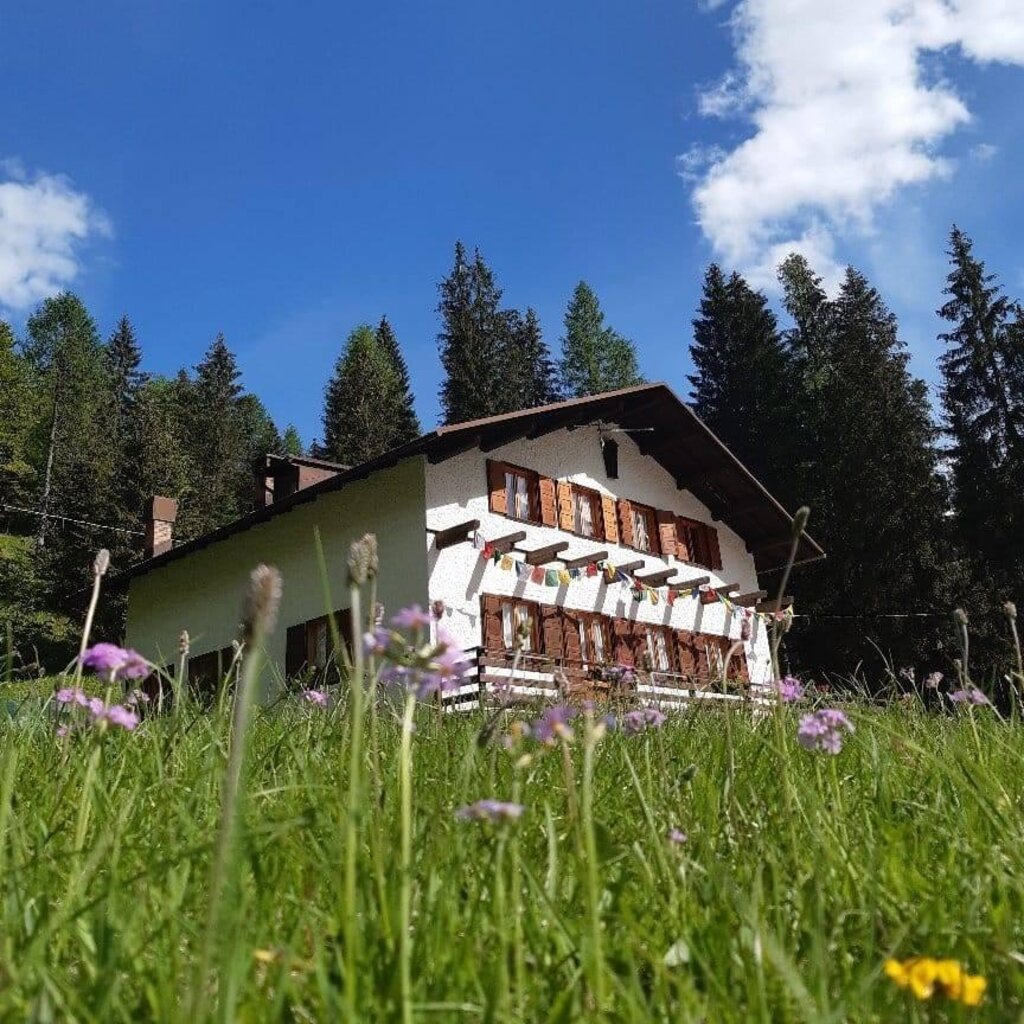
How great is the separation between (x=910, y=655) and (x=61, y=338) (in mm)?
58464

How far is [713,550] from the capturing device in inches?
945


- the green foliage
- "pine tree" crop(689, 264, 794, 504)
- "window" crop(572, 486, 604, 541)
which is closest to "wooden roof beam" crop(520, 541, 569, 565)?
"window" crop(572, 486, 604, 541)

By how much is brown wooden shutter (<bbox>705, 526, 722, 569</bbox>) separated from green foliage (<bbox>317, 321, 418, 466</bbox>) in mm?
28818

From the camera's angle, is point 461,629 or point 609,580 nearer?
point 461,629

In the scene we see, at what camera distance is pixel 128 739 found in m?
2.74

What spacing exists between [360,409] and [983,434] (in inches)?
1233

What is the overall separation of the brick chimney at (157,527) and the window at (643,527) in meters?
12.1

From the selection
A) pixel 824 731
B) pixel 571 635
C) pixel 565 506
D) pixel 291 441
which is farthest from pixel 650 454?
pixel 291 441

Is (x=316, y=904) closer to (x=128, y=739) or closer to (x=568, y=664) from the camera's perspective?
(x=128, y=739)

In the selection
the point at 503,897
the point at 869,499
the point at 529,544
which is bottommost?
the point at 503,897

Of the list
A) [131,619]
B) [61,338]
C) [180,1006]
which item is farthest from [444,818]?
[61,338]

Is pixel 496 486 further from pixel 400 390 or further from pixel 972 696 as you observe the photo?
pixel 400 390

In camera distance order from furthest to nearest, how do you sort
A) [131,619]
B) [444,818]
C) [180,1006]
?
[131,619]
[444,818]
[180,1006]

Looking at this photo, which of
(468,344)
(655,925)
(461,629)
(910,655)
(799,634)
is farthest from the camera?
(468,344)
